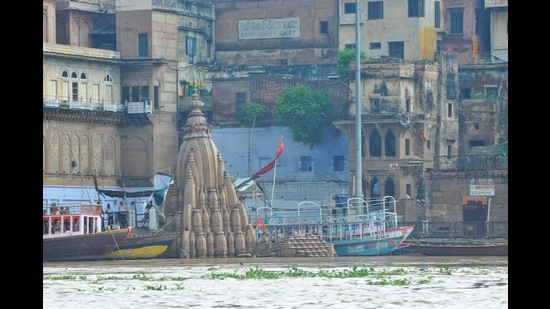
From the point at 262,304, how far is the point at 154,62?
5708cm

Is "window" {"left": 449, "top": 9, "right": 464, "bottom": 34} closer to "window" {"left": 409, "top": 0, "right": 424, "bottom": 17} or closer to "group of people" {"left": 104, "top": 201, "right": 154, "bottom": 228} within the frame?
"window" {"left": 409, "top": 0, "right": 424, "bottom": 17}

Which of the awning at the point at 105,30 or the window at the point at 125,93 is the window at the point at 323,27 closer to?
the window at the point at 125,93

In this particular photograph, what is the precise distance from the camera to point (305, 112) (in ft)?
289

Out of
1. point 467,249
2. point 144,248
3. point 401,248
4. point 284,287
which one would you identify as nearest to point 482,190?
point 401,248

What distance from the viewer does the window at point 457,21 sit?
94.0m

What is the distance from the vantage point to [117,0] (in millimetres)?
92500

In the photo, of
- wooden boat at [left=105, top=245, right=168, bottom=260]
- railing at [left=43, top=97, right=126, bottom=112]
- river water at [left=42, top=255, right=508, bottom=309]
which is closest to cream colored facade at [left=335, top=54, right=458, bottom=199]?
railing at [left=43, top=97, right=126, bottom=112]

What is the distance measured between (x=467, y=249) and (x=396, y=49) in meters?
26.5

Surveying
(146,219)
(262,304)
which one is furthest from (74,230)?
(262,304)

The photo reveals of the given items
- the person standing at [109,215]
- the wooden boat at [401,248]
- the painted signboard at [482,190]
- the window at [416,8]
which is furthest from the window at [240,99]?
the wooden boat at [401,248]

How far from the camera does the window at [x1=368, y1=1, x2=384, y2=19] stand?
90.9m

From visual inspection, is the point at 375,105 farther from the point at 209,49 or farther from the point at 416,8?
the point at 209,49
